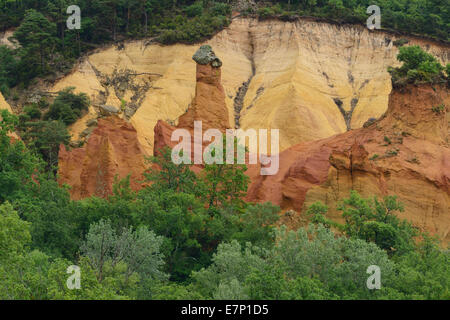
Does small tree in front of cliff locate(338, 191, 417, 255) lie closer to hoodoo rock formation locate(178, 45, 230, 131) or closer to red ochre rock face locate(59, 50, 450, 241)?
red ochre rock face locate(59, 50, 450, 241)

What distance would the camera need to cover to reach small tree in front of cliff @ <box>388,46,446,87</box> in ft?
147

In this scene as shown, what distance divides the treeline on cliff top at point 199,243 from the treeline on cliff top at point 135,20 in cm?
3169

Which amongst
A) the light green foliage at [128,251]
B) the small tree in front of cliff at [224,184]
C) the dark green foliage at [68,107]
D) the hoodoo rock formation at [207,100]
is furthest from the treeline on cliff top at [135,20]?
the light green foliage at [128,251]

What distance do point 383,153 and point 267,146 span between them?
18151 millimetres

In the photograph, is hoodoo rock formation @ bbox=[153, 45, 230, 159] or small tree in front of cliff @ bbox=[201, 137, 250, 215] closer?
small tree in front of cliff @ bbox=[201, 137, 250, 215]

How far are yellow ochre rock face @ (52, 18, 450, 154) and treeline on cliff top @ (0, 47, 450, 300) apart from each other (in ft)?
65.0

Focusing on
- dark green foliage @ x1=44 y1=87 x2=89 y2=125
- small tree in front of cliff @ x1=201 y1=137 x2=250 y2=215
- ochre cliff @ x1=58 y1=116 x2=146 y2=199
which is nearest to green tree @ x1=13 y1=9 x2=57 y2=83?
dark green foliage @ x1=44 y1=87 x2=89 y2=125

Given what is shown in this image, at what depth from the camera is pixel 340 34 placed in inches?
3022

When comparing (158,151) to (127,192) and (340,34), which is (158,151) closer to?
(127,192)

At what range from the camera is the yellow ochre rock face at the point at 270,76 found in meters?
65.1

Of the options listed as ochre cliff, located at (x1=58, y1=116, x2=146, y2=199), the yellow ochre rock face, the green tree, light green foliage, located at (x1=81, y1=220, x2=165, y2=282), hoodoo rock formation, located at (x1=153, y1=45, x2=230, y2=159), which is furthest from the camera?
the green tree

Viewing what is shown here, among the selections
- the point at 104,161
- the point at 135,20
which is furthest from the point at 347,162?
the point at 135,20

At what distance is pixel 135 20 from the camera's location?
270 feet
